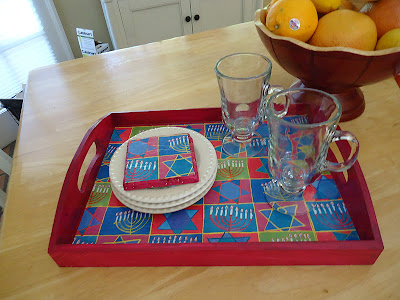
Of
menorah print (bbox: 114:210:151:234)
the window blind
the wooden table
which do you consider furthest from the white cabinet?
menorah print (bbox: 114:210:151:234)

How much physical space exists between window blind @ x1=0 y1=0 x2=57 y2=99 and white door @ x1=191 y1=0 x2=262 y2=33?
94 cm

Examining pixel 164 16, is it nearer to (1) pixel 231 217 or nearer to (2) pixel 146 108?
(2) pixel 146 108

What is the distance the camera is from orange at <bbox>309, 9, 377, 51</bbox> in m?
0.52

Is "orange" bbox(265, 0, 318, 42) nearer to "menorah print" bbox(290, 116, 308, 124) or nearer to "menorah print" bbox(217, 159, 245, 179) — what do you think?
"menorah print" bbox(290, 116, 308, 124)

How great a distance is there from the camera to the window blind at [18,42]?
1.69 metres

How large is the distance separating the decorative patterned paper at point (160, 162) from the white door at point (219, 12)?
4.93ft

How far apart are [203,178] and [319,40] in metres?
0.32

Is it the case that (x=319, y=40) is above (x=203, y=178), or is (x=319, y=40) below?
above

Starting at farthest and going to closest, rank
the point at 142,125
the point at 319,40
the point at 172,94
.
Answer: the point at 172,94 < the point at 142,125 < the point at 319,40

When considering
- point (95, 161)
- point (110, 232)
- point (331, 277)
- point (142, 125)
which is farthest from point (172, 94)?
point (331, 277)

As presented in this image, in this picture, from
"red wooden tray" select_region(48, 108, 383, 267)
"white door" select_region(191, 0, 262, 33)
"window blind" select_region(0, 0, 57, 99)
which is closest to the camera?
"red wooden tray" select_region(48, 108, 383, 267)

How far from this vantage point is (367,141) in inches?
24.4

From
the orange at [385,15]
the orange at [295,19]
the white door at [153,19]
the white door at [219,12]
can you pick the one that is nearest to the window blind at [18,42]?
the white door at [153,19]

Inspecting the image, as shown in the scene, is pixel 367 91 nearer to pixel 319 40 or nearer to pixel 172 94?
pixel 319 40
